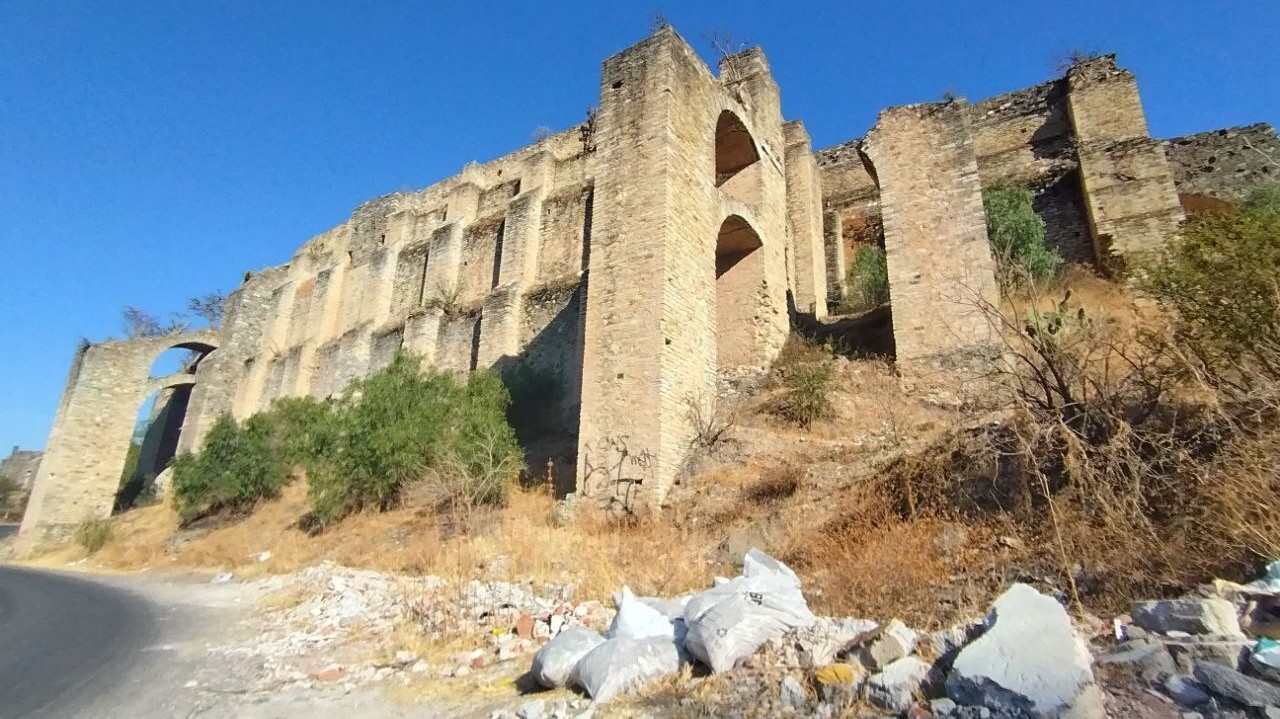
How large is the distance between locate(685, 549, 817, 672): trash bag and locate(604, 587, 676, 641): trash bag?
0.16 metres

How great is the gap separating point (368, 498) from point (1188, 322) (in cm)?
1217

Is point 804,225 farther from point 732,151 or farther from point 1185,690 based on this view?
point 1185,690

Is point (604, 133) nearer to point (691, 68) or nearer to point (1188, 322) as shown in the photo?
point (691, 68)

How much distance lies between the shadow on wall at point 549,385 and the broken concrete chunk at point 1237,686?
982 cm

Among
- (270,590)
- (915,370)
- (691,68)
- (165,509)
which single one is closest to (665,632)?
(270,590)

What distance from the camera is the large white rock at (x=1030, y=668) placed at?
7.48ft

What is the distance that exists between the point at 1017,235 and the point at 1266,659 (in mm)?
12338

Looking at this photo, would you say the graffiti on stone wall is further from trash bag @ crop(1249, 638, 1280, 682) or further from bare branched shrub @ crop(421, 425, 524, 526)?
trash bag @ crop(1249, 638, 1280, 682)

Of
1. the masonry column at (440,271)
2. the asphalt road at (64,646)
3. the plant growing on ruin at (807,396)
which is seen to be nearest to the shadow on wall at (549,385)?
the masonry column at (440,271)

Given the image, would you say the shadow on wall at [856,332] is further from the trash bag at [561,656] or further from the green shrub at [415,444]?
the trash bag at [561,656]

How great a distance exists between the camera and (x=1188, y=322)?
18.2 ft

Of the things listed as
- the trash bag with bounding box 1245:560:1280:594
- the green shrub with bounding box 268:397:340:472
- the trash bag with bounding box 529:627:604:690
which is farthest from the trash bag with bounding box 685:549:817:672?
the green shrub with bounding box 268:397:340:472

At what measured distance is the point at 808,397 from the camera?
9031mm

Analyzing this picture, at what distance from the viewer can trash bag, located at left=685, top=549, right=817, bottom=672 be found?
327cm
